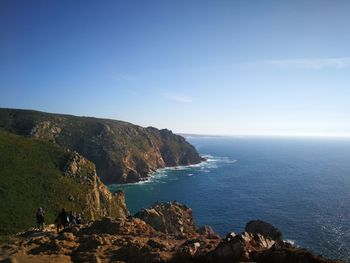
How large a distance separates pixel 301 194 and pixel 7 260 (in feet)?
434

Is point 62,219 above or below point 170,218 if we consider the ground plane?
above

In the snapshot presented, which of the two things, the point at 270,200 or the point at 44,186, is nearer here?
the point at 44,186

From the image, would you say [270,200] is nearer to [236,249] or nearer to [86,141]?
[86,141]

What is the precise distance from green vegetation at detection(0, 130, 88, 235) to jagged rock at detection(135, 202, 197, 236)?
2610 centimetres

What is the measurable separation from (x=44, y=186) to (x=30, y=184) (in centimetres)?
358

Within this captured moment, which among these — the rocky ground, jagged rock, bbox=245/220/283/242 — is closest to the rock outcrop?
jagged rock, bbox=245/220/283/242

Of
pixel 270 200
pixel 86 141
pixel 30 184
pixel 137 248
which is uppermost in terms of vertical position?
pixel 86 141

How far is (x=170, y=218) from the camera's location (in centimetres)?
7225

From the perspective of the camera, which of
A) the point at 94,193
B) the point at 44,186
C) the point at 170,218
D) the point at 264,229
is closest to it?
the point at 264,229

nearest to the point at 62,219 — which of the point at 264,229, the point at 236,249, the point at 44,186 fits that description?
the point at 236,249

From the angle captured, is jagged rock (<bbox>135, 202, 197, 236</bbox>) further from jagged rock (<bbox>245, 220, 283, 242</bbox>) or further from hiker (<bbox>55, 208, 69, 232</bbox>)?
hiker (<bbox>55, 208, 69, 232</bbox>)

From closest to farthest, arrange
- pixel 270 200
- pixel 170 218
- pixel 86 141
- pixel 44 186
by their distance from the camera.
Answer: pixel 170 218 < pixel 44 186 < pixel 270 200 < pixel 86 141

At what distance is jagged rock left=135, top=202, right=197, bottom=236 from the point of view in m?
57.4

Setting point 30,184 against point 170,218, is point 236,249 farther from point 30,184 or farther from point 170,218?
point 30,184
